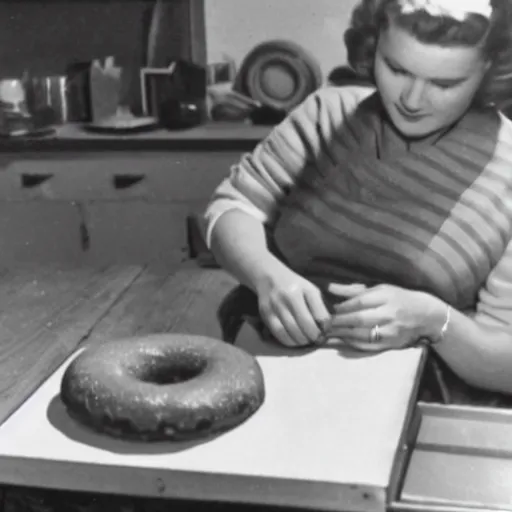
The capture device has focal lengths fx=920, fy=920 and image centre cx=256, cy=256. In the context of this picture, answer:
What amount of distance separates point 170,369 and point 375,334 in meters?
0.23

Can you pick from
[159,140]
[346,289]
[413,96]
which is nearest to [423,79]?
[413,96]

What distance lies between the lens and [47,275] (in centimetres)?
170

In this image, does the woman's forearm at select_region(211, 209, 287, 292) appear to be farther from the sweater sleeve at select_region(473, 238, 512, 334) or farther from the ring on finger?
the sweater sleeve at select_region(473, 238, 512, 334)

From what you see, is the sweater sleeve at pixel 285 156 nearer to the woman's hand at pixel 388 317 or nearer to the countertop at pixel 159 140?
the woman's hand at pixel 388 317

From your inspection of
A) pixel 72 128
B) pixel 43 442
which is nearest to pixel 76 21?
pixel 72 128

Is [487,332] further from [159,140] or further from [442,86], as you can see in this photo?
[159,140]

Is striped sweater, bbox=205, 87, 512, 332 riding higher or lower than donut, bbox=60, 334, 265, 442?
higher

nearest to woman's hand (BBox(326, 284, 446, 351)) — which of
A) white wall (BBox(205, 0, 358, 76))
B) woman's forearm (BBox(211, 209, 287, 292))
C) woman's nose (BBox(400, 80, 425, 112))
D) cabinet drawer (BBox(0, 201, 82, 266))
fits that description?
woman's forearm (BBox(211, 209, 287, 292))

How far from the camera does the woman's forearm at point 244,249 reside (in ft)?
3.54

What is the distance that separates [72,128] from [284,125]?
131cm

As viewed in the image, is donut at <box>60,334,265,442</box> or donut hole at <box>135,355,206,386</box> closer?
donut at <box>60,334,265,442</box>

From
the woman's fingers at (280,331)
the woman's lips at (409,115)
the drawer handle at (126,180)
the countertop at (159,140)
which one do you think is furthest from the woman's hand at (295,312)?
the drawer handle at (126,180)

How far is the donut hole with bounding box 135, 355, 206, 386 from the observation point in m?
0.94

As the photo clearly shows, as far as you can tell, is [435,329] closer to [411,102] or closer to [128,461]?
[411,102]
